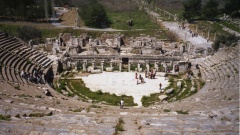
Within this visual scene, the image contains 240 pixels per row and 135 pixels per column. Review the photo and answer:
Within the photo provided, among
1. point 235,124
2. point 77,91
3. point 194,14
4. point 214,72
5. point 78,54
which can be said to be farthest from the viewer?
point 194,14

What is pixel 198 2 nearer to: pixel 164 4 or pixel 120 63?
pixel 164 4

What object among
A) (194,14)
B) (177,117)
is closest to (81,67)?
(177,117)

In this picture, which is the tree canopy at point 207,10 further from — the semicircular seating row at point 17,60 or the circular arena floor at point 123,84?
the semicircular seating row at point 17,60

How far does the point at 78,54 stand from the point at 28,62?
8151 millimetres

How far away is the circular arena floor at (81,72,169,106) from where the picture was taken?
26.2 m

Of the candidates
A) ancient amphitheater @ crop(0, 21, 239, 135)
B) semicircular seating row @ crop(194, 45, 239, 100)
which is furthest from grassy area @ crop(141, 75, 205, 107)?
ancient amphitheater @ crop(0, 21, 239, 135)

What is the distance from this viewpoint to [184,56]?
37250 millimetres

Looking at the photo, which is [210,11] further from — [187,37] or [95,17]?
[95,17]

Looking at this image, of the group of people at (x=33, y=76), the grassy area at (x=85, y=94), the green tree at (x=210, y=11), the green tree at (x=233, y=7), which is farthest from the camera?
the green tree at (x=233, y=7)

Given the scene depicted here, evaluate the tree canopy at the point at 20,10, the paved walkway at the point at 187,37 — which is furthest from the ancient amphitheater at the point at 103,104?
the tree canopy at the point at 20,10

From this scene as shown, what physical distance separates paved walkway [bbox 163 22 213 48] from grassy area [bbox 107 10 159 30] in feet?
12.3

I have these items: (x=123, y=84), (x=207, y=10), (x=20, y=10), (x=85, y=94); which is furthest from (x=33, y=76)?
(x=207, y=10)

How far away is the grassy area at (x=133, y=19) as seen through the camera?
65000 millimetres

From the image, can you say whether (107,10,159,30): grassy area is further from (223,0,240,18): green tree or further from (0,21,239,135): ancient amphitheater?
(223,0,240,18): green tree
